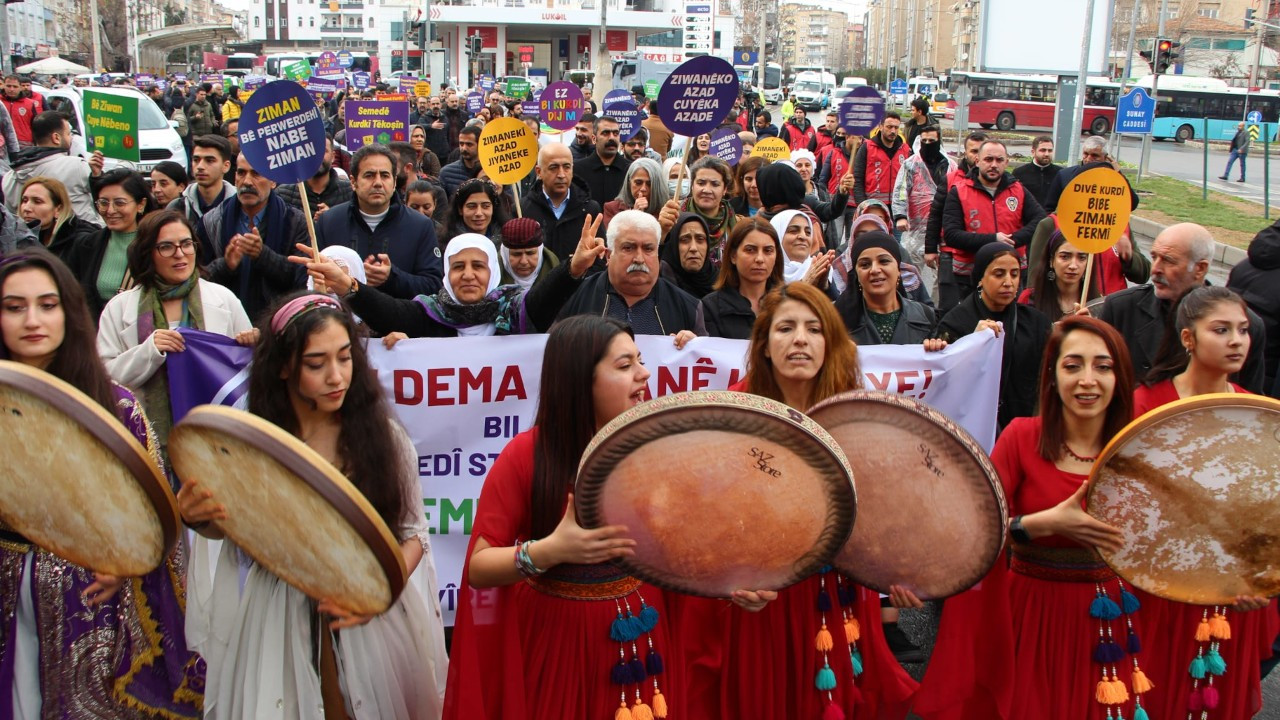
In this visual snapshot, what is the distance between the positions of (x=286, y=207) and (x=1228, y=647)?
5529 millimetres

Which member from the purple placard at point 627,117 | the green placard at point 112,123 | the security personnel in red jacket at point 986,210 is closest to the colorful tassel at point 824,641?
the security personnel in red jacket at point 986,210

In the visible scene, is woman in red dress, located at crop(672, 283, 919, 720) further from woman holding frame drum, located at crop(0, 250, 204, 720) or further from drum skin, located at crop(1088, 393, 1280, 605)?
woman holding frame drum, located at crop(0, 250, 204, 720)

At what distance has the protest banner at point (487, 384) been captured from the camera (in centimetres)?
489

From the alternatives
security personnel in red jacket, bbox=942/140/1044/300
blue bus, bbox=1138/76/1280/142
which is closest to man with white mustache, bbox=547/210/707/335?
security personnel in red jacket, bbox=942/140/1044/300

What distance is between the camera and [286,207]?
271 inches

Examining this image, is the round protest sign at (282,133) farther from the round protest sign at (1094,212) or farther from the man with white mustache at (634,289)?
the round protest sign at (1094,212)

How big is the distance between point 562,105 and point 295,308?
37.8 feet

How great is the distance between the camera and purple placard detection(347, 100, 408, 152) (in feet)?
40.0

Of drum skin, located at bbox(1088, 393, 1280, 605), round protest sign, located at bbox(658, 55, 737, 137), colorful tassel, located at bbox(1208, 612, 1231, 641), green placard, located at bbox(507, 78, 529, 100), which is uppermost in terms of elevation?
green placard, located at bbox(507, 78, 529, 100)

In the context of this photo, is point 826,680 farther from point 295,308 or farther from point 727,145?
point 727,145

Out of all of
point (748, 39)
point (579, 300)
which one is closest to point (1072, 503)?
point (579, 300)

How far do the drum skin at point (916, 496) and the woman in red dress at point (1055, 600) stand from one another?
0.46m

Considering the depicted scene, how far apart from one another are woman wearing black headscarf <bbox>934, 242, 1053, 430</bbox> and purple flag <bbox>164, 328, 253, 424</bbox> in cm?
311

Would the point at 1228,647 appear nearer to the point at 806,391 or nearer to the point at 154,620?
the point at 806,391
